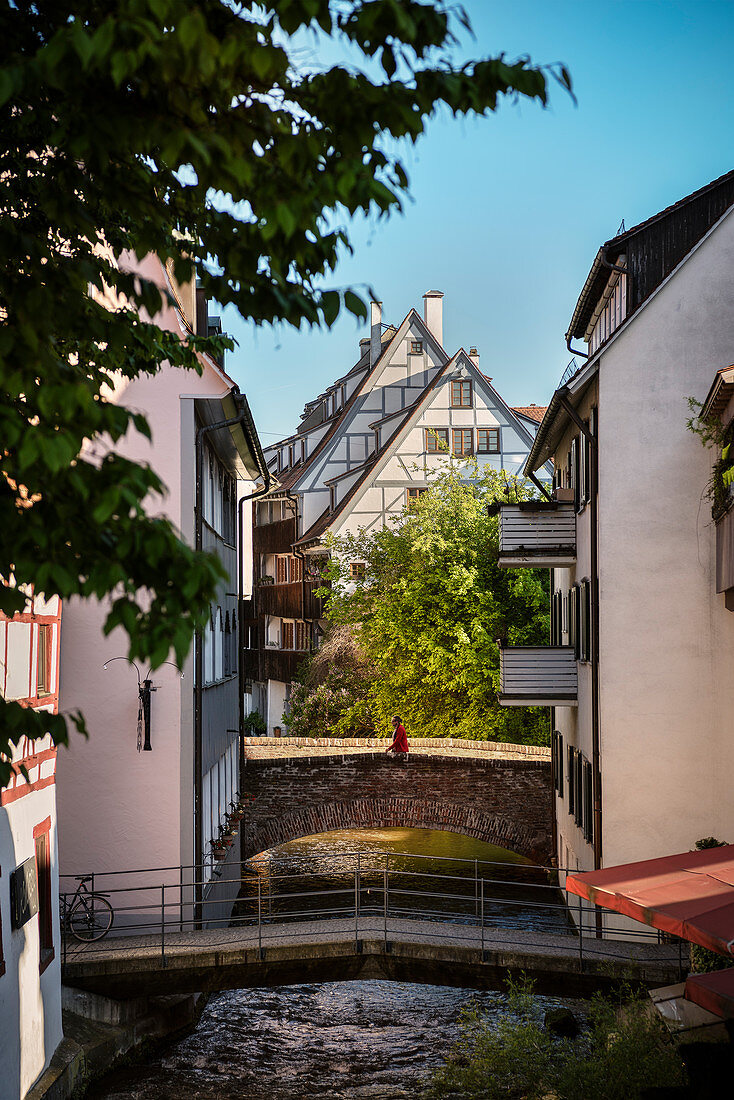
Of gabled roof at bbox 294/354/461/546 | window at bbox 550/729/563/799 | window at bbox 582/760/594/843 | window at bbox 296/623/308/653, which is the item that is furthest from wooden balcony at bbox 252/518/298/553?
window at bbox 582/760/594/843

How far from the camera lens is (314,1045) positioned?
15.6 m

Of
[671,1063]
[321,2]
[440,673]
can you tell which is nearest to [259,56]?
[321,2]

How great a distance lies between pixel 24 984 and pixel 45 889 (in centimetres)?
148

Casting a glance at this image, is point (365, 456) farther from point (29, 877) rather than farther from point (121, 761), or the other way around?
point (29, 877)

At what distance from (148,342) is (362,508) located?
3146 cm

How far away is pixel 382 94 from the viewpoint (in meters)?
3.52

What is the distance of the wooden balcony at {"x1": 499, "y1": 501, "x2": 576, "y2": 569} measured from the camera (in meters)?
20.2

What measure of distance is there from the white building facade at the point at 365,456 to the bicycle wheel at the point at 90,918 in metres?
20.1

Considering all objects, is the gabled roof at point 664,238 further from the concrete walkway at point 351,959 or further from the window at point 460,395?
the window at point 460,395

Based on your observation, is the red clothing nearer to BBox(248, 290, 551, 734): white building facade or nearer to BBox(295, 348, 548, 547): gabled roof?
BBox(248, 290, 551, 734): white building facade

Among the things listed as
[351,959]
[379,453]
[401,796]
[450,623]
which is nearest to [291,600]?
[379,453]

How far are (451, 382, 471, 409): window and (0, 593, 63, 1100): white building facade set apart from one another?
25.6 metres

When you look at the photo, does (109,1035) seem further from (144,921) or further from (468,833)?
(468,833)

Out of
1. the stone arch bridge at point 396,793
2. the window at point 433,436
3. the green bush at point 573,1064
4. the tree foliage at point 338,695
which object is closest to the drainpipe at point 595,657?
the green bush at point 573,1064
